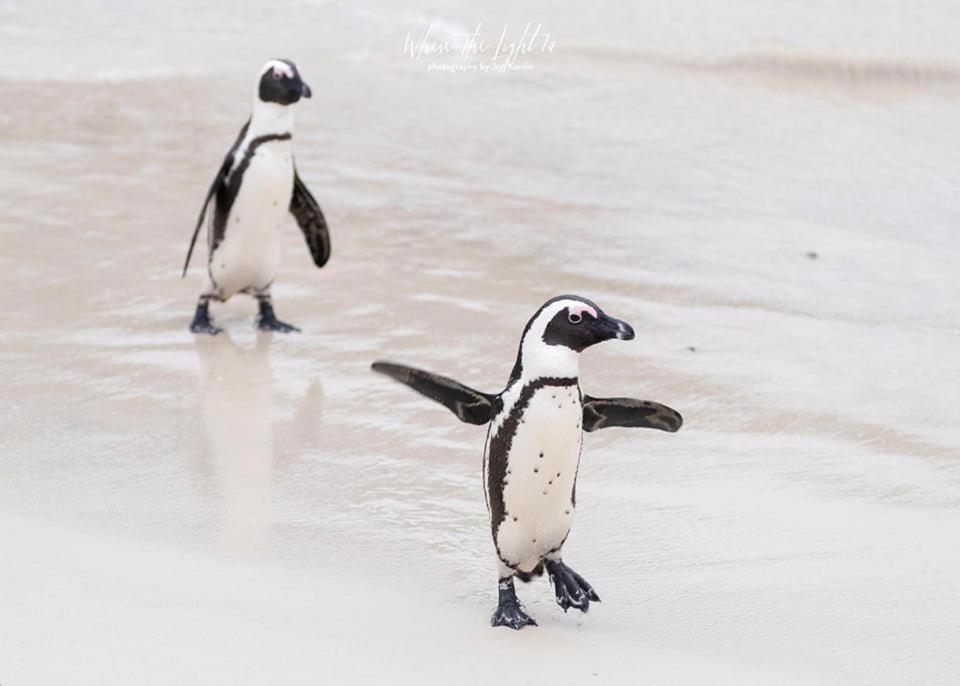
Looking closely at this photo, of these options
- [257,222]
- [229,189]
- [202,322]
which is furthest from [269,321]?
[229,189]

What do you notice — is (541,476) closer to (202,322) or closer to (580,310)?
(580,310)

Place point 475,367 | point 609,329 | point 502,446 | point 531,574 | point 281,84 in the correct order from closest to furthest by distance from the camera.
Answer: point 609,329, point 502,446, point 531,574, point 475,367, point 281,84

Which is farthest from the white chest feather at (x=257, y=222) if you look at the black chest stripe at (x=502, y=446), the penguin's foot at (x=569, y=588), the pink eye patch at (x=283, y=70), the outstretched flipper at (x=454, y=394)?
the penguin's foot at (x=569, y=588)

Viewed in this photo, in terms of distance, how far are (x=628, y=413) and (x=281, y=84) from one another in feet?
7.92

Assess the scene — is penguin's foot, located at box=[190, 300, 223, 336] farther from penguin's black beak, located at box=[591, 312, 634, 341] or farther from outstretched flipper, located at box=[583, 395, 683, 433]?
penguin's black beak, located at box=[591, 312, 634, 341]

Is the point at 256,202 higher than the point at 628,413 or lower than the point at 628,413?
lower

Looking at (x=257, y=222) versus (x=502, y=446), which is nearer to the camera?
(x=502, y=446)

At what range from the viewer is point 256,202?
512cm

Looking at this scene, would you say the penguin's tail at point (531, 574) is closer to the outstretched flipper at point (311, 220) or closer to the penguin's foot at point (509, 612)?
the penguin's foot at point (509, 612)

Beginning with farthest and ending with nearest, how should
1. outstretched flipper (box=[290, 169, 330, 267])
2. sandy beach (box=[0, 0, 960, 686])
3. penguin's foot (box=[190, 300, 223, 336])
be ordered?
1. outstretched flipper (box=[290, 169, 330, 267])
2. penguin's foot (box=[190, 300, 223, 336])
3. sandy beach (box=[0, 0, 960, 686])

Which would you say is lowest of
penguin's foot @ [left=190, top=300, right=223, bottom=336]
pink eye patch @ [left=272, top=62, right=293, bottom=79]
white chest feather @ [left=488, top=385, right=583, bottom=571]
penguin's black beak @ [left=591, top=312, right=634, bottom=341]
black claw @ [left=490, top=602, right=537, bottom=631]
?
penguin's foot @ [left=190, top=300, right=223, bottom=336]

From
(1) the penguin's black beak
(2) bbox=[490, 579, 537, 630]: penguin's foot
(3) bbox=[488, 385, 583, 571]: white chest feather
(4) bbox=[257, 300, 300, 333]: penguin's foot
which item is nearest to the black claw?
(2) bbox=[490, 579, 537, 630]: penguin's foot

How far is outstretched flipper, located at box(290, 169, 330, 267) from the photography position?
530 cm

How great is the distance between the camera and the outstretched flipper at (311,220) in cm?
530
